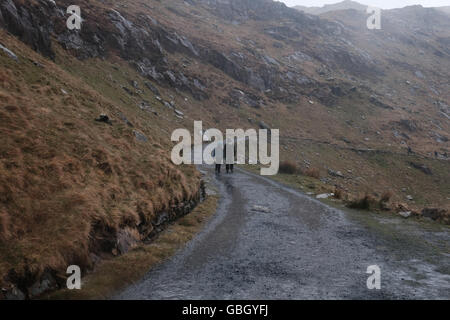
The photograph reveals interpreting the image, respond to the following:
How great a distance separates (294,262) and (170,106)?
1743 inches

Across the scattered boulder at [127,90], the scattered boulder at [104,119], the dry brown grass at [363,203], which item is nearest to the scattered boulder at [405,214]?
the dry brown grass at [363,203]

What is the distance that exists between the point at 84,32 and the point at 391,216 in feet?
163

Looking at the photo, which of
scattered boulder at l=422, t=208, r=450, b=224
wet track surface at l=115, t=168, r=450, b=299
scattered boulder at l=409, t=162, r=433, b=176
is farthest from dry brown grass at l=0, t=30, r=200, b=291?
scattered boulder at l=409, t=162, r=433, b=176

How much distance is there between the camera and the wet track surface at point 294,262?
8438 mm

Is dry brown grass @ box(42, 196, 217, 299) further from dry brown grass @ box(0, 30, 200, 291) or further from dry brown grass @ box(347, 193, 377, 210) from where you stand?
dry brown grass @ box(347, 193, 377, 210)

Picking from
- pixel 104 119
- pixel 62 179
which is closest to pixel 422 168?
pixel 104 119

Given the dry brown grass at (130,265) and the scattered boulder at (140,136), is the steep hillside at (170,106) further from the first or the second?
the dry brown grass at (130,265)

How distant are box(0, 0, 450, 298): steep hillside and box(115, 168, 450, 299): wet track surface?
8.27ft

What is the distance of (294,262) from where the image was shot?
10.6 metres

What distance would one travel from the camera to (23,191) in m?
9.51

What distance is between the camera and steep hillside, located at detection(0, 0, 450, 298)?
404 inches

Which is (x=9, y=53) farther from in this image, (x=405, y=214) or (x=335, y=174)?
(x=335, y=174)

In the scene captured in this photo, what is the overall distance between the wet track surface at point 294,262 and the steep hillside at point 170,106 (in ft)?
8.27

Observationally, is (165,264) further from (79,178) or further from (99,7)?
(99,7)
